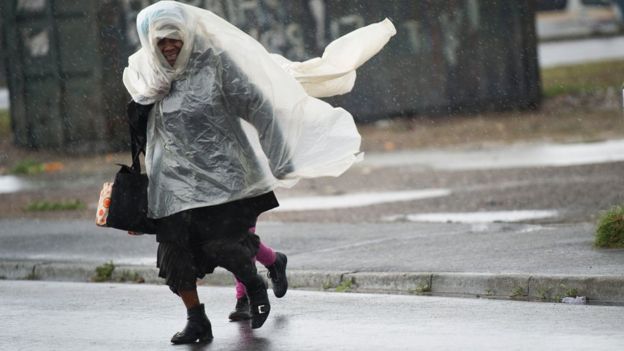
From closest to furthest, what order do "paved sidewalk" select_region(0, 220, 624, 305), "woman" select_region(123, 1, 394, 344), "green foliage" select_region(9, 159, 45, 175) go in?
1. "woman" select_region(123, 1, 394, 344)
2. "paved sidewalk" select_region(0, 220, 624, 305)
3. "green foliage" select_region(9, 159, 45, 175)

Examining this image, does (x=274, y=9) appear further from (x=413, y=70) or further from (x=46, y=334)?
(x=46, y=334)

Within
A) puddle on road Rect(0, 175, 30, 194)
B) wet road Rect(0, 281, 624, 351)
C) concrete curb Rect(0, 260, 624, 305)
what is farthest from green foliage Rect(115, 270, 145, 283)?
puddle on road Rect(0, 175, 30, 194)

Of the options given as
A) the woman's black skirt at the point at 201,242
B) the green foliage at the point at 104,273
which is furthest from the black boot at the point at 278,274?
the green foliage at the point at 104,273

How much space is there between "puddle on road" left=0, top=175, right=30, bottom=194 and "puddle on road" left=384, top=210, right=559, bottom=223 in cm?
632

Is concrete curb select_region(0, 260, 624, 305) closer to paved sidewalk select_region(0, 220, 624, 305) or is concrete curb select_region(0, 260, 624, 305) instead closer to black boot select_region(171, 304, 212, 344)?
paved sidewalk select_region(0, 220, 624, 305)

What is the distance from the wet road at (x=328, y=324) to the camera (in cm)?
722

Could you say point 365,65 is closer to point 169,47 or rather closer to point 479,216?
point 479,216

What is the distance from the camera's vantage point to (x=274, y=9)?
22594 mm

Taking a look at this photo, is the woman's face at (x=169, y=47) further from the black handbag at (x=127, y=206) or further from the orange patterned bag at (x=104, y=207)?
the orange patterned bag at (x=104, y=207)

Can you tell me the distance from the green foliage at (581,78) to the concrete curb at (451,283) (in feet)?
46.6

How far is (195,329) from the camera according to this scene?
7715 mm

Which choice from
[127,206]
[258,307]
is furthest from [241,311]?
[127,206]

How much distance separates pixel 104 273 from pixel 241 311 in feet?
8.25

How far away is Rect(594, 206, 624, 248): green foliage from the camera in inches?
377
